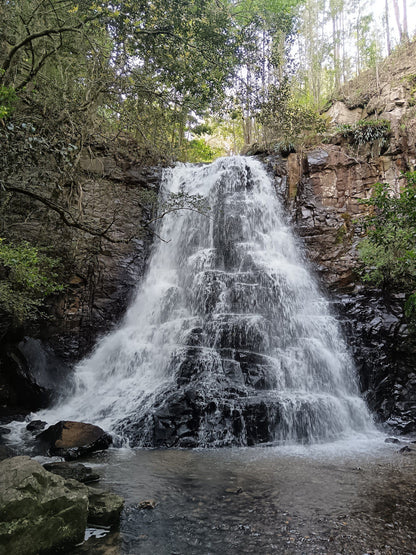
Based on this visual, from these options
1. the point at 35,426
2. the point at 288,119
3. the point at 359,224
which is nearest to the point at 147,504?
the point at 35,426

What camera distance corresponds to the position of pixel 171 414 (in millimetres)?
7156

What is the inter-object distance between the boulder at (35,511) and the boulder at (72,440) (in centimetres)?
297

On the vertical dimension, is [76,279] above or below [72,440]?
above

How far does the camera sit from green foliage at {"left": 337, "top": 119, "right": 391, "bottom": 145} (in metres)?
14.0

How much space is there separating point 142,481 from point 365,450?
394cm

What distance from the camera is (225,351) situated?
338 inches

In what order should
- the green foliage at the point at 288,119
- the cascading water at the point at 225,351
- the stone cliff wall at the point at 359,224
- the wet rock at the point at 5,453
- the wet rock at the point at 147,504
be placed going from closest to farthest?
the wet rock at the point at 147,504 < the wet rock at the point at 5,453 < the cascading water at the point at 225,351 < the stone cliff wall at the point at 359,224 < the green foliage at the point at 288,119

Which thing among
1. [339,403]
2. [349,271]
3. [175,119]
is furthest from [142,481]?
[349,271]

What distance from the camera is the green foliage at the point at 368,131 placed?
46.0 ft

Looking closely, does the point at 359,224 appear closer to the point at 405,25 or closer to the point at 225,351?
the point at 225,351

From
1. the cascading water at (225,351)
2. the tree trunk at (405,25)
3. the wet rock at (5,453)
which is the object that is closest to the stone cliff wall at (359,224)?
the cascading water at (225,351)

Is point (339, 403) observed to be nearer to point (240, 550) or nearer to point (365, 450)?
point (365, 450)

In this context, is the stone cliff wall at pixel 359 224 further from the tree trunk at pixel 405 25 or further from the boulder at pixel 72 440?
the boulder at pixel 72 440

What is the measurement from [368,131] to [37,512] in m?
15.4
